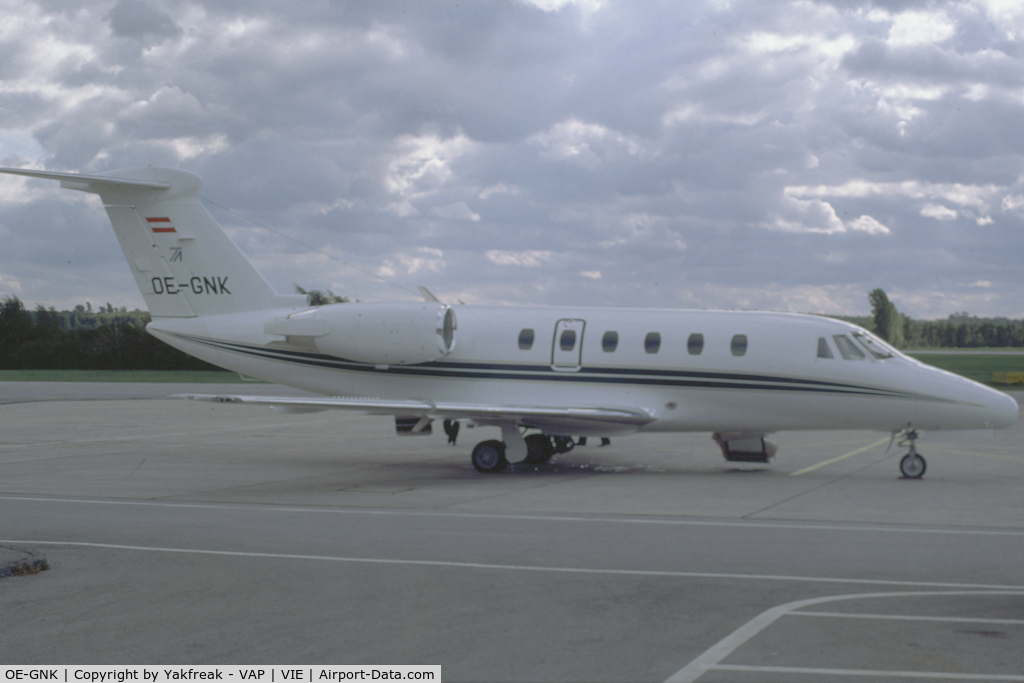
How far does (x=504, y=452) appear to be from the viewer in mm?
18453

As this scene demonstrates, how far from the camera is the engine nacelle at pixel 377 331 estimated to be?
18.8 metres

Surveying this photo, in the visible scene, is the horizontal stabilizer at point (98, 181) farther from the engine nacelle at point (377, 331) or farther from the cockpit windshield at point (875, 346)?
the cockpit windshield at point (875, 346)

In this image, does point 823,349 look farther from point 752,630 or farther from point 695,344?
point 752,630

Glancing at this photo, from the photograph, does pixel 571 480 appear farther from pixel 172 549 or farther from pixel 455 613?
pixel 455 613

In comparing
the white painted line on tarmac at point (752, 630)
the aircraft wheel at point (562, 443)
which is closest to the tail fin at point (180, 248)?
the aircraft wheel at point (562, 443)

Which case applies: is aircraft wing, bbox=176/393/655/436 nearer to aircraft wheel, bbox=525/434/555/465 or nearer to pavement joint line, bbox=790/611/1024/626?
aircraft wheel, bbox=525/434/555/465

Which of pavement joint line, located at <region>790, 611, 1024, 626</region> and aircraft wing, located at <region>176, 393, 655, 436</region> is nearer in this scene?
pavement joint line, located at <region>790, 611, 1024, 626</region>

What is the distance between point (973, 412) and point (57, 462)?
58.4 ft

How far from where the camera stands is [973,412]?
16.8m

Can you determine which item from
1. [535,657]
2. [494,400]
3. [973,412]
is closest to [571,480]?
[494,400]

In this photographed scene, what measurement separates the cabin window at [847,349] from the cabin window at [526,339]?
Result: 5.89 meters

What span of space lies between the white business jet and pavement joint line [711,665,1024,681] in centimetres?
1107

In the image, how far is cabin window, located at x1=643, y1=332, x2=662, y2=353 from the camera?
60.2 feet

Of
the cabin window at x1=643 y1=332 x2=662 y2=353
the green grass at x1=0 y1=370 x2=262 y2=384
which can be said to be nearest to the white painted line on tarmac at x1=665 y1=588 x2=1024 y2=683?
the cabin window at x1=643 y1=332 x2=662 y2=353
